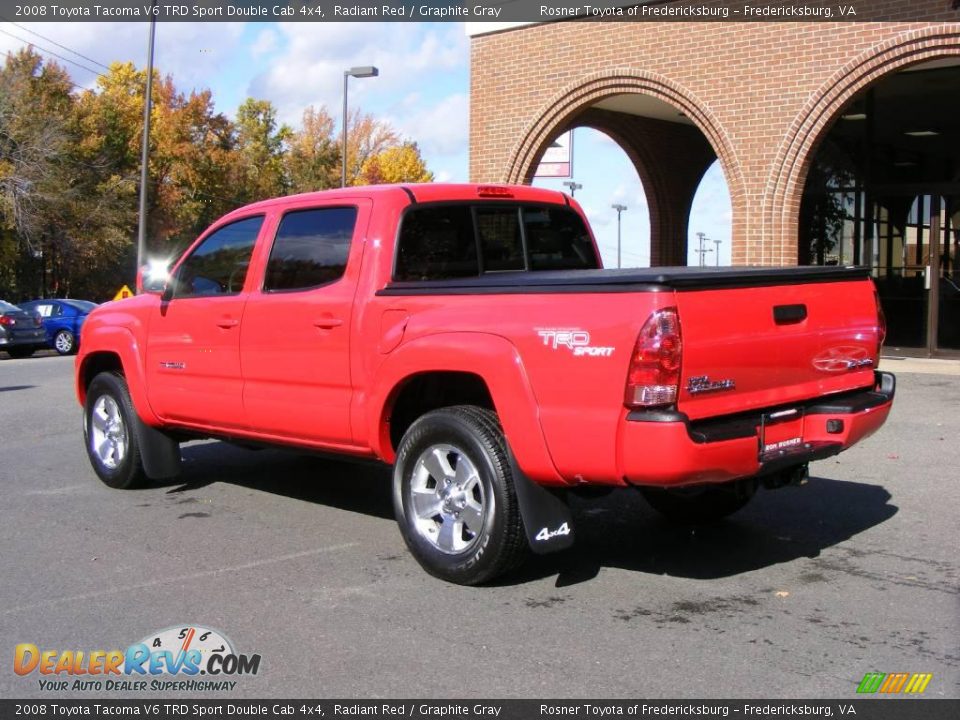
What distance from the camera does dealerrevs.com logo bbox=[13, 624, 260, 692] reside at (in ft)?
14.0

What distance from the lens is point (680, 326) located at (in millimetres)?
4660

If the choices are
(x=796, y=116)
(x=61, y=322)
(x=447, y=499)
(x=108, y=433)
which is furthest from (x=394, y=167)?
(x=447, y=499)

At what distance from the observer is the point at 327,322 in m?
6.10

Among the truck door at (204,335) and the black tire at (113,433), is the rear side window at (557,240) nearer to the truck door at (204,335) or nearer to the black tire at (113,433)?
the truck door at (204,335)

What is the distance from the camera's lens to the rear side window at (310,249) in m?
6.25

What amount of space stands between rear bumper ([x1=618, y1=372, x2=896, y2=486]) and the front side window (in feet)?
10.7

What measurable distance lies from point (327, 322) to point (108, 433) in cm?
293

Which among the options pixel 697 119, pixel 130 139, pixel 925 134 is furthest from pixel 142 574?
pixel 130 139

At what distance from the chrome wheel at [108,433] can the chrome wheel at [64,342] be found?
1958 centimetres

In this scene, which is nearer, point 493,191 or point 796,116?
point 493,191

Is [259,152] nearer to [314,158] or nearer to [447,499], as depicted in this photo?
[314,158]

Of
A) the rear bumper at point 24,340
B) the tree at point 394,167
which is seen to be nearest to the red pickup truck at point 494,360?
the rear bumper at point 24,340
